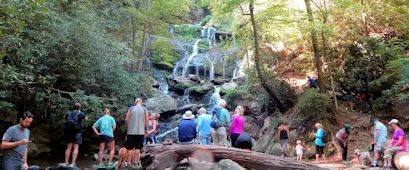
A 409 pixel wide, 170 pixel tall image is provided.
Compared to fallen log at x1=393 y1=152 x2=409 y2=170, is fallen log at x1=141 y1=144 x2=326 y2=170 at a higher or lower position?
higher

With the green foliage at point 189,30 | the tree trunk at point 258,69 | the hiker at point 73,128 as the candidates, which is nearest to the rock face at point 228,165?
the hiker at point 73,128

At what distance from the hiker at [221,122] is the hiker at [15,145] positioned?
4267 millimetres

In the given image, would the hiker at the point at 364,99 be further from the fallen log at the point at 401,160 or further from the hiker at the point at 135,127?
the hiker at the point at 135,127

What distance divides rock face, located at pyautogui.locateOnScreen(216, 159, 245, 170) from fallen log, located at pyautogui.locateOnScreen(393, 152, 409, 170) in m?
4.90

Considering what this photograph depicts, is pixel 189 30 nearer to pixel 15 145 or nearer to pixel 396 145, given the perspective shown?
pixel 396 145

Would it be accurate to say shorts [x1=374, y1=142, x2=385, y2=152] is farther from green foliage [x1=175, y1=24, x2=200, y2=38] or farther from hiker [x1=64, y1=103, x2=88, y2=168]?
green foliage [x1=175, y1=24, x2=200, y2=38]

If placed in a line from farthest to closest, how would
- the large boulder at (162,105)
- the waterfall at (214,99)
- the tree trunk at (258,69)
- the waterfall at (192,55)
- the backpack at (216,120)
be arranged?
1. the waterfall at (192,55)
2. the waterfall at (214,99)
3. the large boulder at (162,105)
4. the tree trunk at (258,69)
5. the backpack at (216,120)

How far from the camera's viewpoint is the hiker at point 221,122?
24.5 feet

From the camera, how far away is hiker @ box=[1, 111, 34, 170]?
15.8ft

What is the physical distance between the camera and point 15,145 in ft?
15.8

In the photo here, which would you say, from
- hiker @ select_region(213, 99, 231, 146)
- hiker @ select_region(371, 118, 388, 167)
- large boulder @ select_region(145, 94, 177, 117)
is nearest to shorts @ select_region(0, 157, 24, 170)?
hiker @ select_region(213, 99, 231, 146)

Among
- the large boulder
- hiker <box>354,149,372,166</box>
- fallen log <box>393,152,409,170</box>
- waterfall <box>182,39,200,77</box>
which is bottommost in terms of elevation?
hiker <box>354,149,372,166</box>

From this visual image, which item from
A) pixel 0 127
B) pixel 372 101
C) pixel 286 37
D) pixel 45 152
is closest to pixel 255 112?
pixel 286 37

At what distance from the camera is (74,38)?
424 inches
